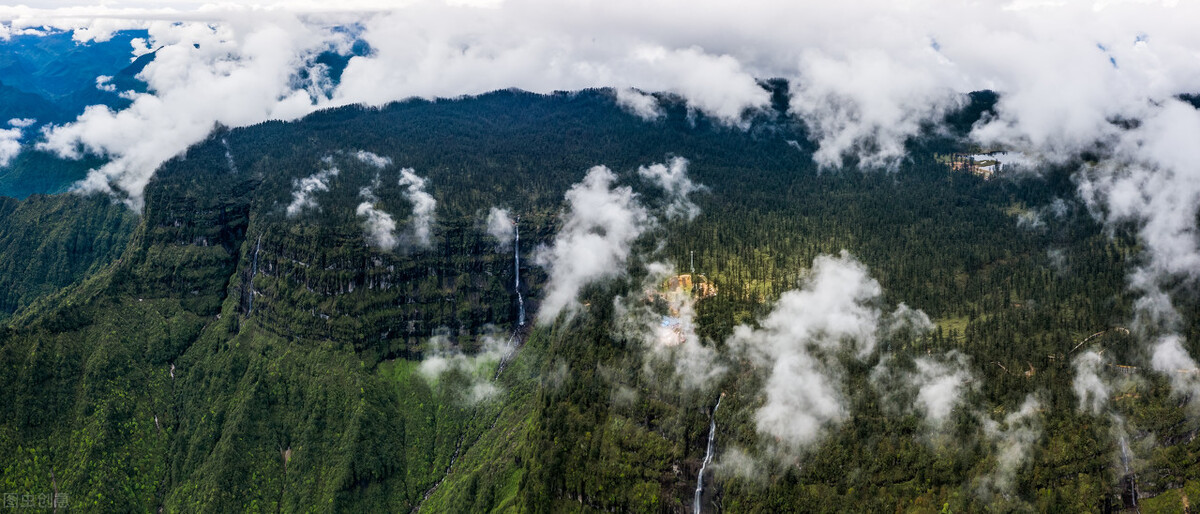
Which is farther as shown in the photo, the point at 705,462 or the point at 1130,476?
the point at 705,462

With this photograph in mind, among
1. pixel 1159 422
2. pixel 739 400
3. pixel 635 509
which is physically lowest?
pixel 635 509

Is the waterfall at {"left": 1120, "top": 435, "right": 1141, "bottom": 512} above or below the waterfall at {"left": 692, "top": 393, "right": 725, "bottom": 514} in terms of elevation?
above

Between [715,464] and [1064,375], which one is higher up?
[1064,375]

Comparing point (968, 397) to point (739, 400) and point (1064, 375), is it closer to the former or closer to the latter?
point (1064, 375)

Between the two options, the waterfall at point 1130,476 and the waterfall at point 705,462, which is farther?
the waterfall at point 705,462

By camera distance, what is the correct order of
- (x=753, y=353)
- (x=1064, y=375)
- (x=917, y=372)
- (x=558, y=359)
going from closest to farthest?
(x=1064, y=375), (x=917, y=372), (x=753, y=353), (x=558, y=359)

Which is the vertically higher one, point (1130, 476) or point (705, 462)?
point (1130, 476)

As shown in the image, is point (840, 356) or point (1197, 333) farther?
point (840, 356)

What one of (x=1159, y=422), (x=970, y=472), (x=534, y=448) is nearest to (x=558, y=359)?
(x=534, y=448)

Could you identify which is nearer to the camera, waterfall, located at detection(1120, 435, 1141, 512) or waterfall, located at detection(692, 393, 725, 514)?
waterfall, located at detection(1120, 435, 1141, 512)

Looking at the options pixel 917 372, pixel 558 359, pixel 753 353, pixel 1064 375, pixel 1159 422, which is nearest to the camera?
pixel 1159 422

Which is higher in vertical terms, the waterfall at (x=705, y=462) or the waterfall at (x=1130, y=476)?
the waterfall at (x=1130, y=476)
